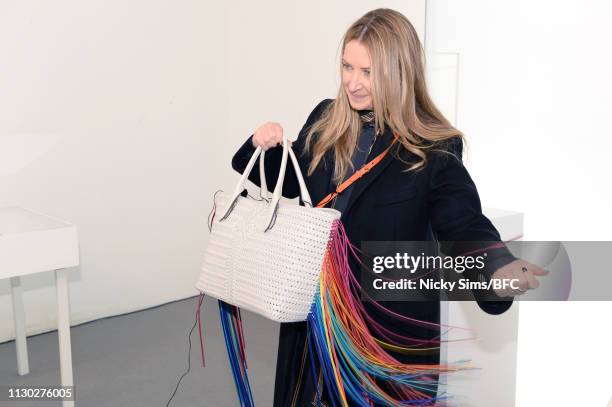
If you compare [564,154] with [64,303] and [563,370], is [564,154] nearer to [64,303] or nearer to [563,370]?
[563,370]

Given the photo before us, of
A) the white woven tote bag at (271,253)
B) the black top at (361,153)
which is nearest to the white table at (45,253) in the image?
the white woven tote bag at (271,253)

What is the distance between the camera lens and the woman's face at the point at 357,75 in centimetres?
145

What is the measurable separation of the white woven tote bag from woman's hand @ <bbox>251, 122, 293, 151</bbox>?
5 cm

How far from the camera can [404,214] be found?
1438mm

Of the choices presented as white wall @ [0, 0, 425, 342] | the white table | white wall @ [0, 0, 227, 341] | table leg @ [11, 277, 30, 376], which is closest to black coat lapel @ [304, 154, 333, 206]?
the white table

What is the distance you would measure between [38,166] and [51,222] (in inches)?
36.2

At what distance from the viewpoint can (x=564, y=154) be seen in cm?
235

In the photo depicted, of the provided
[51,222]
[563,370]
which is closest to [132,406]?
[51,222]

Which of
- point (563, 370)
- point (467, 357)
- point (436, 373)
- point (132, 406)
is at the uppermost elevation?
point (436, 373)

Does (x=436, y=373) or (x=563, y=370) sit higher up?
(x=436, y=373)

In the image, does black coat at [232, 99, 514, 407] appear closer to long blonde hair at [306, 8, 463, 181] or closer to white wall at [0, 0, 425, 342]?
long blonde hair at [306, 8, 463, 181]

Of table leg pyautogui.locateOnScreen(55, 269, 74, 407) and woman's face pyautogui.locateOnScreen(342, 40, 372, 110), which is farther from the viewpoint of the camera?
table leg pyautogui.locateOnScreen(55, 269, 74, 407)

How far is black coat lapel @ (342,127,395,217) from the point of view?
4.76ft

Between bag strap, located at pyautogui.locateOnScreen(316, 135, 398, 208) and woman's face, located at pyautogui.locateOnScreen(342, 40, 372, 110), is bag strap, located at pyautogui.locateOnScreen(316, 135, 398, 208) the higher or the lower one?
the lower one
